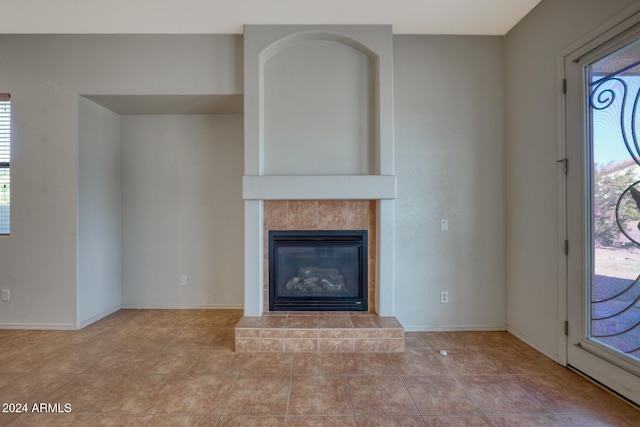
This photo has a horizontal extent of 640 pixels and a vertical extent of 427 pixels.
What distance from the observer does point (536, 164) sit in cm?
258

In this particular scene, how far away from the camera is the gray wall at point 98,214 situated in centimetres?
310

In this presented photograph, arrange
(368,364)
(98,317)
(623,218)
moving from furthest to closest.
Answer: (98,317) → (368,364) → (623,218)

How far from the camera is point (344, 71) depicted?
2924 mm

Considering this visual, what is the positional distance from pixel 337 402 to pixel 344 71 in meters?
Answer: 2.80

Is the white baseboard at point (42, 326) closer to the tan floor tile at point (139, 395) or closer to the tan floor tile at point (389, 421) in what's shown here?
the tan floor tile at point (139, 395)

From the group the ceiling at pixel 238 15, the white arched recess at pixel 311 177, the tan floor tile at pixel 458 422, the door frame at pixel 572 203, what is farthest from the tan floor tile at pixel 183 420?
the ceiling at pixel 238 15

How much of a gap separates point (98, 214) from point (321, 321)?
2729 mm

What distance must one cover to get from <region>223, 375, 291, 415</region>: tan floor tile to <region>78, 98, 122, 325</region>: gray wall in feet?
7.20

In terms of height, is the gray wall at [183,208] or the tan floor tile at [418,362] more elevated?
the gray wall at [183,208]

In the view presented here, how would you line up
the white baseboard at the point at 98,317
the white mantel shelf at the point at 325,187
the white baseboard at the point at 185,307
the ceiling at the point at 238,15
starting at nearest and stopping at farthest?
the ceiling at the point at 238,15 → the white mantel shelf at the point at 325,187 → the white baseboard at the point at 98,317 → the white baseboard at the point at 185,307

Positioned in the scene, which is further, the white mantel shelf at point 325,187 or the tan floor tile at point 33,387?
the white mantel shelf at point 325,187

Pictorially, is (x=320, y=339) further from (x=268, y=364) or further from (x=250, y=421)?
(x=250, y=421)

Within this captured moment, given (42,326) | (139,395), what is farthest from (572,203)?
(42,326)

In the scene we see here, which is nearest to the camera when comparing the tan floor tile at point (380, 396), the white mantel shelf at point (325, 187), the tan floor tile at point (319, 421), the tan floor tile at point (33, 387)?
the tan floor tile at point (319, 421)
